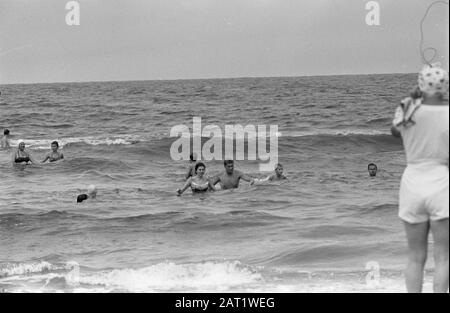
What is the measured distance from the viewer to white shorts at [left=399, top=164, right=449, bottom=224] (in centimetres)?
485

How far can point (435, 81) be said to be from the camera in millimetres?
4922

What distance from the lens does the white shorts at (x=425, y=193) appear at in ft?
15.9

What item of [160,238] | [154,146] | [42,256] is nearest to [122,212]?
[160,238]

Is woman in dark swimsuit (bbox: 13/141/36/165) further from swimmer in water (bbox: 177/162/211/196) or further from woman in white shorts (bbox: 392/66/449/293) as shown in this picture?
woman in white shorts (bbox: 392/66/449/293)

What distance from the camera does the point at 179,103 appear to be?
185ft

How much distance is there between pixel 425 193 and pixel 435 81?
0.74 m

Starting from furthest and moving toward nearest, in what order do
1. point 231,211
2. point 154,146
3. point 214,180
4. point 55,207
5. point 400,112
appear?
point 154,146 < point 214,180 < point 55,207 < point 231,211 < point 400,112

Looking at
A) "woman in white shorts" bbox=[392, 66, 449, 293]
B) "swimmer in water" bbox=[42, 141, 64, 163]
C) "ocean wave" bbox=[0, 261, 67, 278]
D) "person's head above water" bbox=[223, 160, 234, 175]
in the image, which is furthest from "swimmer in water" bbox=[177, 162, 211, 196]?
"woman in white shorts" bbox=[392, 66, 449, 293]

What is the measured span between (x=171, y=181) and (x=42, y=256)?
9.58m

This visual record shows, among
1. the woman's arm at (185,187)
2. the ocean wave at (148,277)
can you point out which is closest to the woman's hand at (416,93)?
the ocean wave at (148,277)

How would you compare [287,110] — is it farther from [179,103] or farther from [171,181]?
[171,181]

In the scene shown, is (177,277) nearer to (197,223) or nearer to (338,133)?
(197,223)

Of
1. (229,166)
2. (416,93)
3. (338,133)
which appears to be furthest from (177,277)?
(338,133)

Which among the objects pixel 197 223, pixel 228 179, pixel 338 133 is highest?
pixel 228 179
